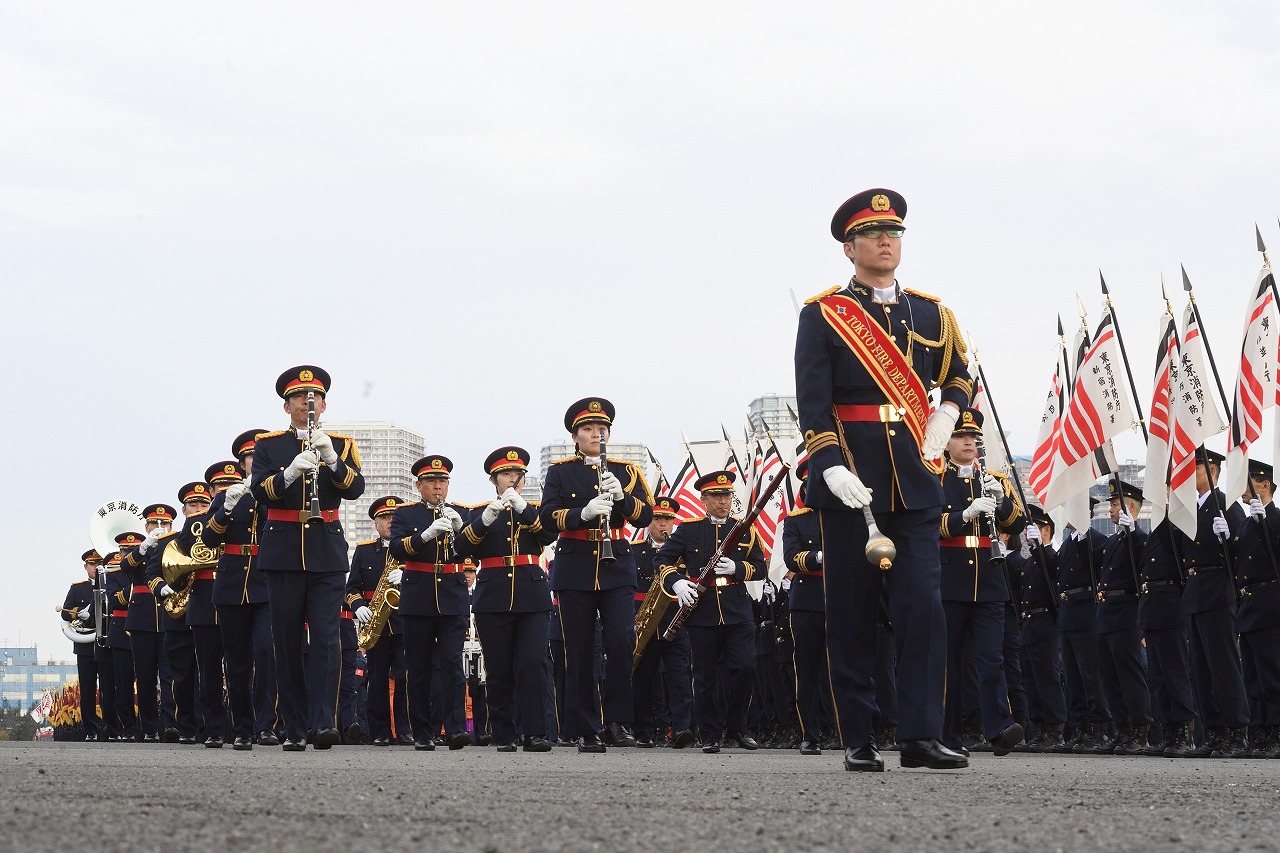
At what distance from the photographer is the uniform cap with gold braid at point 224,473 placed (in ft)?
46.6

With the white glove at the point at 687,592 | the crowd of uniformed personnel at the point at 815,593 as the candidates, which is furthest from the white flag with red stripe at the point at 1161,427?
the white glove at the point at 687,592

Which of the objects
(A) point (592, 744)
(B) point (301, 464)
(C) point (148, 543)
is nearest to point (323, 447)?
(B) point (301, 464)

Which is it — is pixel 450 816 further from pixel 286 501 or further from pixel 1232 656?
pixel 1232 656

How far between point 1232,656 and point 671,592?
14.7 feet

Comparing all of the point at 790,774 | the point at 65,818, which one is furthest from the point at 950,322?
the point at 65,818

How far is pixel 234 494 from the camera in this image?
12.4m

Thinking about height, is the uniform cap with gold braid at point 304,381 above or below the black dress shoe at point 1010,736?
above

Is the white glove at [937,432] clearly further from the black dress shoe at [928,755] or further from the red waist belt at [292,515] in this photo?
the red waist belt at [292,515]

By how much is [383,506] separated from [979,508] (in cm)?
792

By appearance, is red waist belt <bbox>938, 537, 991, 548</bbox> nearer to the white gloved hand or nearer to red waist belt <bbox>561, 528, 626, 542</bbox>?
red waist belt <bbox>561, 528, 626, 542</bbox>

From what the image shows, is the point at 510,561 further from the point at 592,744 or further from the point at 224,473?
the point at 224,473

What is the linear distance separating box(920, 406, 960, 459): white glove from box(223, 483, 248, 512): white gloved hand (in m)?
6.55

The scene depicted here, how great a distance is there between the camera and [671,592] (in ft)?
45.6

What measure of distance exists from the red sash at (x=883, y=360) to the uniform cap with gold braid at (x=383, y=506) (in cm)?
1063
